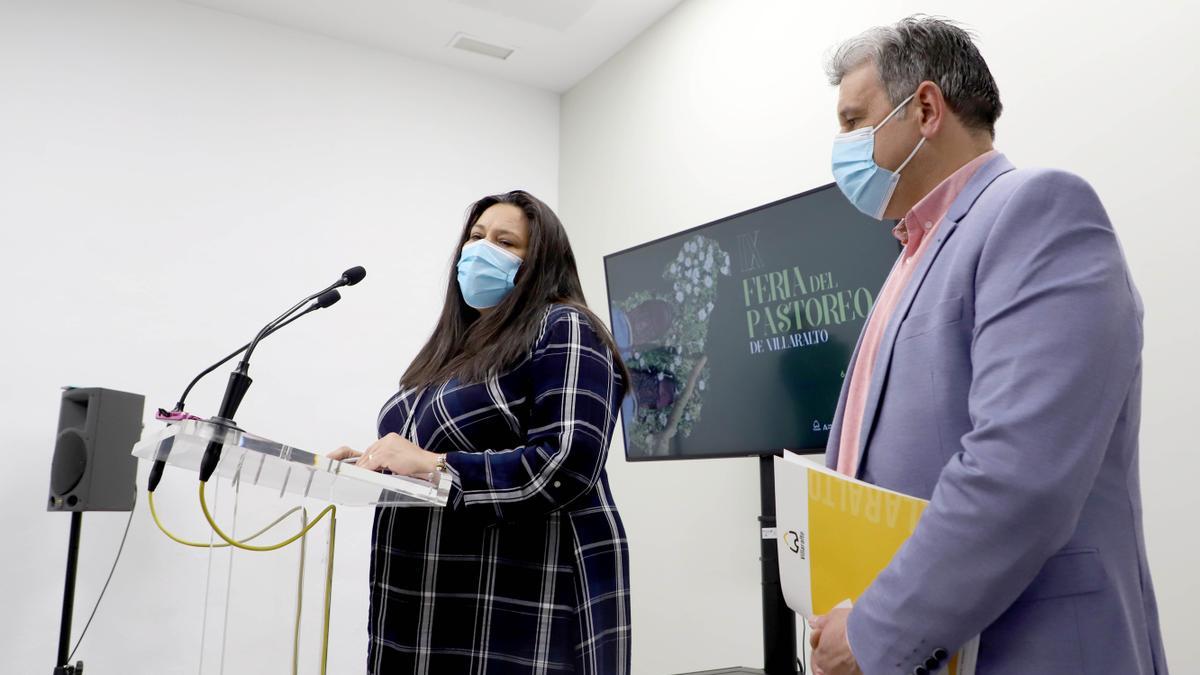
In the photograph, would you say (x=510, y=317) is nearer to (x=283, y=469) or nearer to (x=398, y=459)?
(x=398, y=459)

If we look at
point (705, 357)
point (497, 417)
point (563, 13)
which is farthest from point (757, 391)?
point (563, 13)

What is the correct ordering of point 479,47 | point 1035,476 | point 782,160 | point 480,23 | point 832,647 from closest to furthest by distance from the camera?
point 1035,476, point 832,647, point 782,160, point 480,23, point 479,47

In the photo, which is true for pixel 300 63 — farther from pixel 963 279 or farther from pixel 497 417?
pixel 963 279

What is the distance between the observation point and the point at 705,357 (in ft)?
7.18

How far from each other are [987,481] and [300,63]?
3602 mm

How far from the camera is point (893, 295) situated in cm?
113

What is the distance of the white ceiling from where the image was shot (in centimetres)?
352

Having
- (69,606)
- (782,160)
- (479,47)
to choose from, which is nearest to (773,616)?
(782,160)

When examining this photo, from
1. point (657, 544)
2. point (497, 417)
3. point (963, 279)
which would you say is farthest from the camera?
point (657, 544)

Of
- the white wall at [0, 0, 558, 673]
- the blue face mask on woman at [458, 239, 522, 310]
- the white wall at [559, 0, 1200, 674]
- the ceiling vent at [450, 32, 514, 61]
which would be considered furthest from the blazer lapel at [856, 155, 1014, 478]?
the ceiling vent at [450, 32, 514, 61]

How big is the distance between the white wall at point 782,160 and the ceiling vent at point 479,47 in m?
0.44

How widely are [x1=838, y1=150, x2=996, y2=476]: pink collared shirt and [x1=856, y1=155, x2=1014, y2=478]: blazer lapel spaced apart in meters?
0.02

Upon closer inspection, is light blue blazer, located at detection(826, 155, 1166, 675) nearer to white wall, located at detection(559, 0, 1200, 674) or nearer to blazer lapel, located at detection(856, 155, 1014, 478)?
blazer lapel, located at detection(856, 155, 1014, 478)

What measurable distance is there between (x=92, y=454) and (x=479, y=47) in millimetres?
2300
